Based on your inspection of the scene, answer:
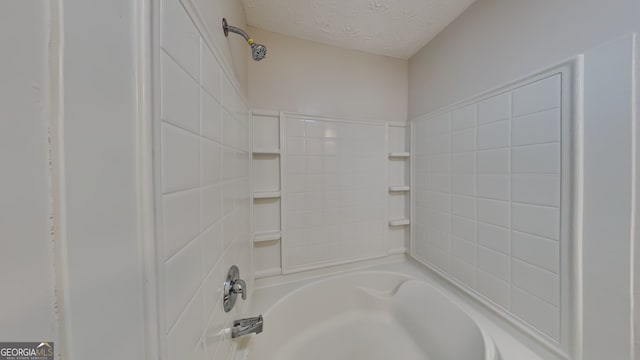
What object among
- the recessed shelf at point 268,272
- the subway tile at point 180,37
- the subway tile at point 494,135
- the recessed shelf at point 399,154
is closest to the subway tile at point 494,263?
the subway tile at point 494,135

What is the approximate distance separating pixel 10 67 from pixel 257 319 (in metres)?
1.02

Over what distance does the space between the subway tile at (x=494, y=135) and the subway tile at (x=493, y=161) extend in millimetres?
29

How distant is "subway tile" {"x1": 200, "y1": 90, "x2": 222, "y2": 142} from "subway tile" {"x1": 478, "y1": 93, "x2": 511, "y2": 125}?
1.26m

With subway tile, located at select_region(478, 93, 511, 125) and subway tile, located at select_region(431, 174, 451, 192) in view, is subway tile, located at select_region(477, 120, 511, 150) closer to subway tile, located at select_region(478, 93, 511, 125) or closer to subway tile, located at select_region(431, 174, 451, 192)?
subway tile, located at select_region(478, 93, 511, 125)

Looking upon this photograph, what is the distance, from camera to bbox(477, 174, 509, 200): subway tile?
0.91 m

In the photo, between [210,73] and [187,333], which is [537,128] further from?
[187,333]

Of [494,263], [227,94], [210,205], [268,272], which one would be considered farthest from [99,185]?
[494,263]

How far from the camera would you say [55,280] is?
9.1 inches

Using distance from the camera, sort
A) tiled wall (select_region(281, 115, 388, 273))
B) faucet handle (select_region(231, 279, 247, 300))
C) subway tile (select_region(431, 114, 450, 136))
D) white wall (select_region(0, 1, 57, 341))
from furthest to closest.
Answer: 1. tiled wall (select_region(281, 115, 388, 273))
2. subway tile (select_region(431, 114, 450, 136))
3. faucet handle (select_region(231, 279, 247, 300))
4. white wall (select_region(0, 1, 57, 341))

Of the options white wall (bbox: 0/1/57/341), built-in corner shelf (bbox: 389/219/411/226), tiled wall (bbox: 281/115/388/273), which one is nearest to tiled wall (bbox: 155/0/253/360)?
white wall (bbox: 0/1/57/341)

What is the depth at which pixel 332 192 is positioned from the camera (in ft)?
4.60

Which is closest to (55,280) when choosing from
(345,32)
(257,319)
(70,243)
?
(70,243)

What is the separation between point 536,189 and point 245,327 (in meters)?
1.39

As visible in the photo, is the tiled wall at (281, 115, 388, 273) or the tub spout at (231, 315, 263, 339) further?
the tiled wall at (281, 115, 388, 273)
